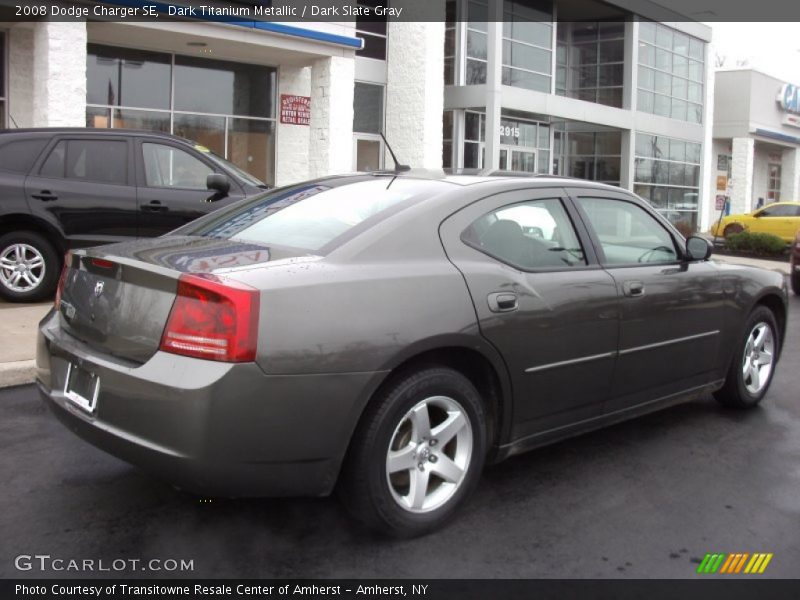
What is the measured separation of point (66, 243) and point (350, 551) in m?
6.30

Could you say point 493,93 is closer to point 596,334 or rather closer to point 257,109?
point 257,109

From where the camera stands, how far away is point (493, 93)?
21.9m

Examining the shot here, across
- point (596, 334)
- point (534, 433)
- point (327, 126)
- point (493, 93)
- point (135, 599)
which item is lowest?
point (135, 599)

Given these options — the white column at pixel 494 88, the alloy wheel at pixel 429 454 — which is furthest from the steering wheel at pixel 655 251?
the white column at pixel 494 88

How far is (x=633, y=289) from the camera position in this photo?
443cm

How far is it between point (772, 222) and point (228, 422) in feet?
78.8

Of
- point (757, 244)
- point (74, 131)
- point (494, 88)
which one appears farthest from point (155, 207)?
point (757, 244)

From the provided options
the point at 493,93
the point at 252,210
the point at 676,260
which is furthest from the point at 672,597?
the point at 493,93

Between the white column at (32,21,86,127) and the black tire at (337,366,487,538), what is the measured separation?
11288mm

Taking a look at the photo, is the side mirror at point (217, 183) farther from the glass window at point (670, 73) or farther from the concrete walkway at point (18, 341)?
the glass window at point (670, 73)

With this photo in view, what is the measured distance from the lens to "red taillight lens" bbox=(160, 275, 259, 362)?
304 centimetres

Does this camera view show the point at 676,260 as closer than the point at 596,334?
No

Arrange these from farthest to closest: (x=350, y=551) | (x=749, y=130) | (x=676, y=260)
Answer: (x=749, y=130), (x=676, y=260), (x=350, y=551)

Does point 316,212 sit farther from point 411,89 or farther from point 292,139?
point 411,89
